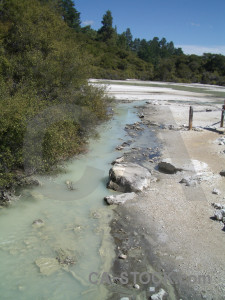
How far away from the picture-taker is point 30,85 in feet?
48.5

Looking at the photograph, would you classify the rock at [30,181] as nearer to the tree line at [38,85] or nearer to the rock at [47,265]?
the tree line at [38,85]

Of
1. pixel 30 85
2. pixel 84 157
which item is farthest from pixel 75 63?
pixel 84 157

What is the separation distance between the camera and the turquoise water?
669 cm

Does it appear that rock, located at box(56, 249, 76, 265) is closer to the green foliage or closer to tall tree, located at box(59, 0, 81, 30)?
the green foliage

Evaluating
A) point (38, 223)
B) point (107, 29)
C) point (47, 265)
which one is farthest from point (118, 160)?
point (107, 29)

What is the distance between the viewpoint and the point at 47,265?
23.9 ft

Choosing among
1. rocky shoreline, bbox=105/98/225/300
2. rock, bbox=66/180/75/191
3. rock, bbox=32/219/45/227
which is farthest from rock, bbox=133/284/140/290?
rock, bbox=66/180/75/191

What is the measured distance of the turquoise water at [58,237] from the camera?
6688mm

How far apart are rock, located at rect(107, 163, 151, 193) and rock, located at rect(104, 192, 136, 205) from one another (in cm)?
44

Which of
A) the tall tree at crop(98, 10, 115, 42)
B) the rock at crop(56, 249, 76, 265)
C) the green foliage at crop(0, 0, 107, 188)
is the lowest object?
the rock at crop(56, 249, 76, 265)

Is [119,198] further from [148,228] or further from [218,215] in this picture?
[218,215]

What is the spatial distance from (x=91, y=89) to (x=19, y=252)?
1414 cm

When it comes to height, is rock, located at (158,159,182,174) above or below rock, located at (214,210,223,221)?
above

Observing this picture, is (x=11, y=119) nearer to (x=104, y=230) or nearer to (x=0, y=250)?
(x=0, y=250)
